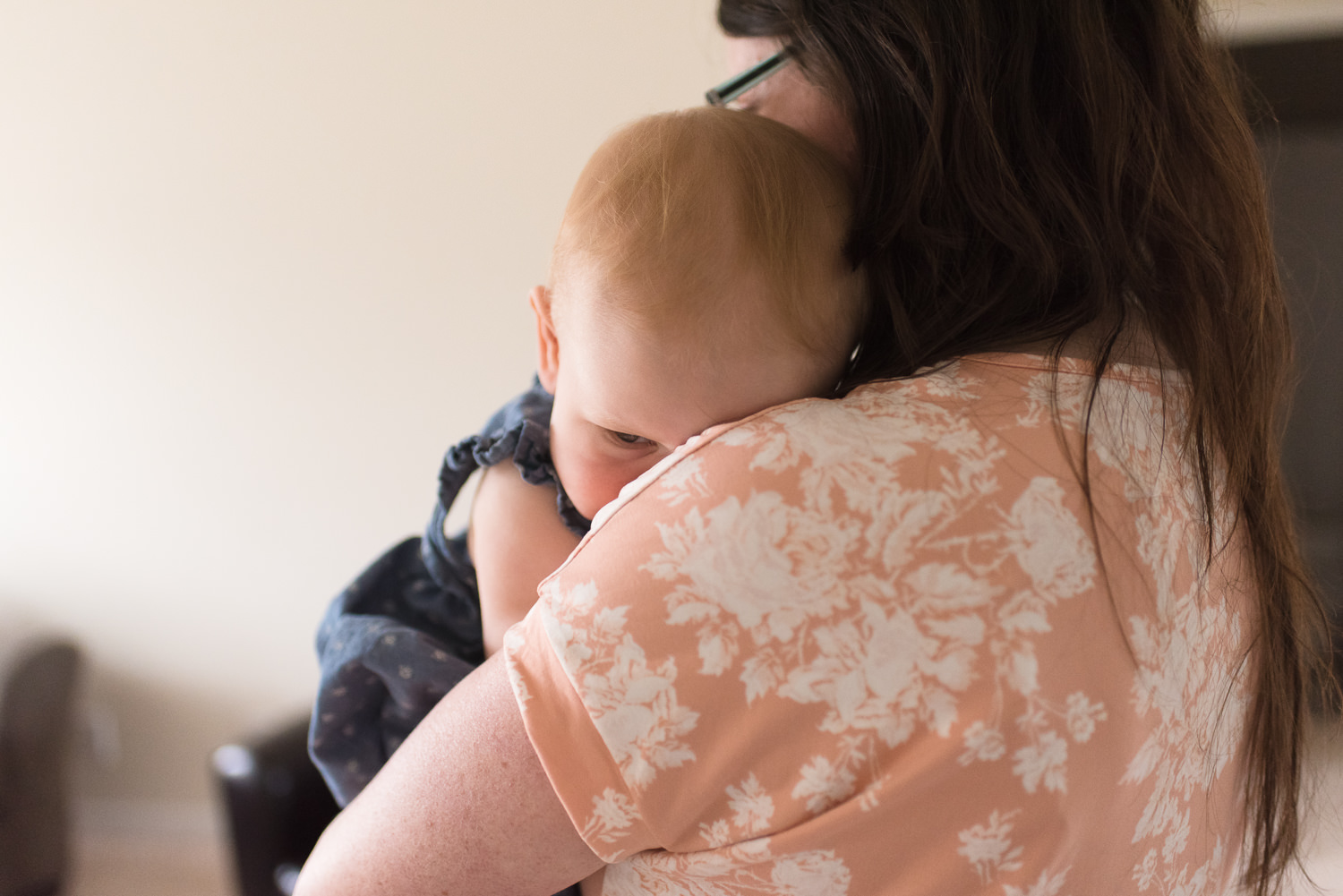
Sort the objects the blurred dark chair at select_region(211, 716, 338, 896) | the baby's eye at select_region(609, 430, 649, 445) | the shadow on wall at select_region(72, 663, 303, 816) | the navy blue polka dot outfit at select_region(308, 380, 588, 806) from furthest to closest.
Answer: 1. the shadow on wall at select_region(72, 663, 303, 816)
2. the blurred dark chair at select_region(211, 716, 338, 896)
3. the navy blue polka dot outfit at select_region(308, 380, 588, 806)
4. the baby's eye at select_region(609, 430, 649, 445)

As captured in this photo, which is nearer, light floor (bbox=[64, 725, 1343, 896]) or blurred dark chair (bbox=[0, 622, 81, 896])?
blurred dark chair (bbox=[0, 622, 81, 896])

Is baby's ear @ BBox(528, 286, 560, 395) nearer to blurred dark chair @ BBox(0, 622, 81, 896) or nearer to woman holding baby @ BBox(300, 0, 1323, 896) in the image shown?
woman holding baby @ BBox(300, 0, 1323, 896)

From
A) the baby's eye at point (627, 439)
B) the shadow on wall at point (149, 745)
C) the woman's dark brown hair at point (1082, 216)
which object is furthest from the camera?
the shadow on wall at point (149, 745)

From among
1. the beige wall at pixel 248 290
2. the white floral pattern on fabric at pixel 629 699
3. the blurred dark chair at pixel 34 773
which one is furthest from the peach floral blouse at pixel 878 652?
the blurred dark chair at pixel 34 773

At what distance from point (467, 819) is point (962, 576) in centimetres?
33

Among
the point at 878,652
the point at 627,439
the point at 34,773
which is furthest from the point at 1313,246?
the point at 34,773

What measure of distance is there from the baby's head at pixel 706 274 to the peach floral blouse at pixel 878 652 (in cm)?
10

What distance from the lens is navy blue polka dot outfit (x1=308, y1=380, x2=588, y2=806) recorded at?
0.91 m

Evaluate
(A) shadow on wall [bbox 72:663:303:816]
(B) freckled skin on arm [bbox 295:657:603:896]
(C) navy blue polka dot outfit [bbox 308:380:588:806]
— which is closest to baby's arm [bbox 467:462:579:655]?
(C) navy blue polka dot outfit [bbox 308:380:588:806]

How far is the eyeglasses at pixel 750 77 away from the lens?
0.77 m

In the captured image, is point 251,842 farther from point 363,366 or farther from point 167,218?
point 167,218

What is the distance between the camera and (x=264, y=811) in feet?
3.81

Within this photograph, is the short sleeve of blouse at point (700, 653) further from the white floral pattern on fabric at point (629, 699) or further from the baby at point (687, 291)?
the baby at point (687, 291)

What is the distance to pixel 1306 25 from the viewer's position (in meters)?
1.69
